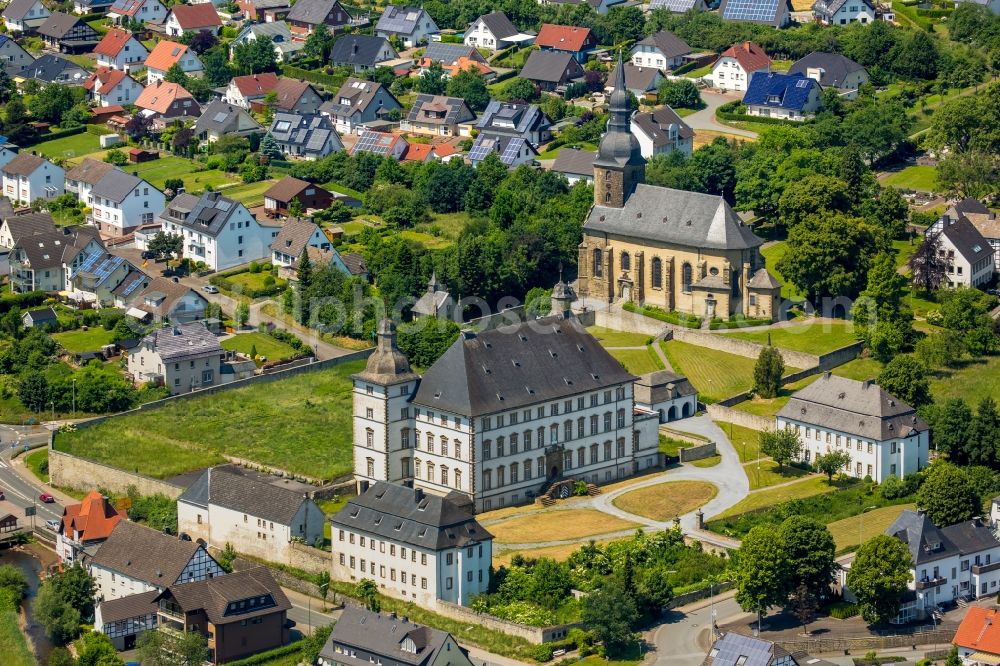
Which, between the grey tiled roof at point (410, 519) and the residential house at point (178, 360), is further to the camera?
the residential house at point (178, 360)

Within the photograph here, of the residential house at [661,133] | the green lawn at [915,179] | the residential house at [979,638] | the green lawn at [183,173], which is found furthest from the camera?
the green lawn at [183,173]

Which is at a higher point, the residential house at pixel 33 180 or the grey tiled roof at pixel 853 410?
the grey tiled roof at pixel 853 410

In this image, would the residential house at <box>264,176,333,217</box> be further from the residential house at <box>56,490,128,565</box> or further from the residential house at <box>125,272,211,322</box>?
the residential house at <box>56,490,128,565</box>

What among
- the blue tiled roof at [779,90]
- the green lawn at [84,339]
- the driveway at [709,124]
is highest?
the blue tiled roof at [779,90]

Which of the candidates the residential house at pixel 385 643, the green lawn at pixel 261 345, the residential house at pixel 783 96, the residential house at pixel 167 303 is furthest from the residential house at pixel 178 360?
the residential house at pixel 783 96

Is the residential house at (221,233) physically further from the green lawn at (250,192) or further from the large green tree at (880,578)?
the large green tree at (880,578)

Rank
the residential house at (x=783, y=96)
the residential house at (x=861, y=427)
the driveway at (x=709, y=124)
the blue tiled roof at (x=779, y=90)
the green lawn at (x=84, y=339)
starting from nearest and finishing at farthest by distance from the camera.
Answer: the residential house at (x=861, y=427)
the green lawn at (x=84, y=339)
the driveway at (x=709, y=124)
the residential house at (x=783, y=96)
the blue tiled roof at (x=779, y=90)

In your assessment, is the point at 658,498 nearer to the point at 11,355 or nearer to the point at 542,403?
the point at 542,403
